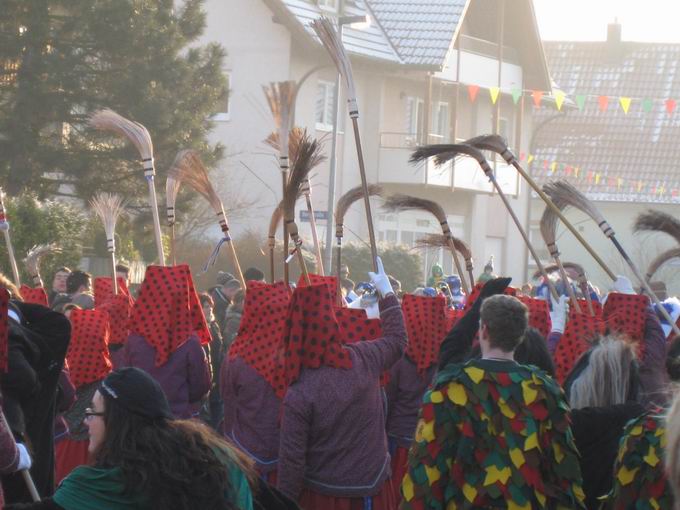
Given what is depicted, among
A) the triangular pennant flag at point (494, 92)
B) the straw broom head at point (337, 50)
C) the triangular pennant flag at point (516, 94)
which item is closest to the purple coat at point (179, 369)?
the straw broom head at point (337, 50)

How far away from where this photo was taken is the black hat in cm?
405

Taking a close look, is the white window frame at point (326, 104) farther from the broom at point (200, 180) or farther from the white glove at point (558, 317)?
the white glove at point (558, 317)

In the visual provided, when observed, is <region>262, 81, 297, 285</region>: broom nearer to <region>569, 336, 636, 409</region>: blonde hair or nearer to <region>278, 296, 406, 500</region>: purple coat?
<region>278, 296, 406, 500</region>: purple coat

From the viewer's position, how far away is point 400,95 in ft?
116

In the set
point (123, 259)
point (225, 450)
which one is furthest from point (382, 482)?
point (123, 259)

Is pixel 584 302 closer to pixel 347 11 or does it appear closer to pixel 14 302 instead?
pixel 14 302

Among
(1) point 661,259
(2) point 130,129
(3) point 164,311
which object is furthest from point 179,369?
(1) point 661,259

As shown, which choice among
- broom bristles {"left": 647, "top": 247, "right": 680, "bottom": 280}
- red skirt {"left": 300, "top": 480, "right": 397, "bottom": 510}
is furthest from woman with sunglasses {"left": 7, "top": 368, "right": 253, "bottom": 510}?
broom bristles {"left": 647, "top": 247, "right": 680, "bottom": 280}

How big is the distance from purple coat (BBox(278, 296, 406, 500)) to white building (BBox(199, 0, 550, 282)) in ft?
70.8

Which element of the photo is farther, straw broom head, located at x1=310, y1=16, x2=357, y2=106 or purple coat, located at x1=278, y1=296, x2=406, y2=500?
straw broom head, located at x1=310, y1=16, x2=357, y2=106

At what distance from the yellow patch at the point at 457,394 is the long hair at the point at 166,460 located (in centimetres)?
126

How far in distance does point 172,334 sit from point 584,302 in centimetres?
313

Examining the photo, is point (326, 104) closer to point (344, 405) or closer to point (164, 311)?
point (164, 311)

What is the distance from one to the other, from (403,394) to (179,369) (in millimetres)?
1410
